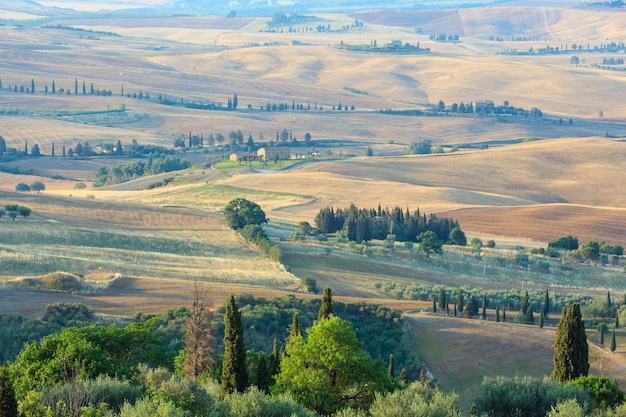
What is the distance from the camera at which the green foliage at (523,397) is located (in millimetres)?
39344

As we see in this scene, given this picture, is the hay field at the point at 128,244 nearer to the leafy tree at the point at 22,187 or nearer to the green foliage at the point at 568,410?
the leafy tree at the point at 22,187

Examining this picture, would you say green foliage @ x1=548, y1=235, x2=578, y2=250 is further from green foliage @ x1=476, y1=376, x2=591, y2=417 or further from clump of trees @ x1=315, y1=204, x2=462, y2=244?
green foliage @ x1=476, y1=376, x2=591, y2=417

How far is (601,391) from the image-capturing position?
1681 inches

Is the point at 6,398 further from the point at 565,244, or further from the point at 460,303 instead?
the point at 565,244

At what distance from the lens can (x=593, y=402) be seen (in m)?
41.0

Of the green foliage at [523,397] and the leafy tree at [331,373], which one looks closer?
the leafy tree at [331,373]

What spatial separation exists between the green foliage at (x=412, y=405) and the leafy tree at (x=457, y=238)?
66.5 meters

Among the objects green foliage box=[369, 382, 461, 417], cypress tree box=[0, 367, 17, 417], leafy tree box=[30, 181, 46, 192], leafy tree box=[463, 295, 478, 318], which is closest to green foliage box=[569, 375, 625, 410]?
green foliage box=[369, 382, 461, 417]

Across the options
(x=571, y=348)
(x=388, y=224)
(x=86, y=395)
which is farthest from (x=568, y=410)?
(x=388, y=224)

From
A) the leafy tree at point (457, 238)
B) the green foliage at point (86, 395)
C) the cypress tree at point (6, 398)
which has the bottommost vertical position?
the leafy tree at point (457, 238)

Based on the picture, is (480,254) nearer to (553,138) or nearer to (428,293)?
(428,293)

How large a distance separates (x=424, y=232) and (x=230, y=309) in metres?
66.0

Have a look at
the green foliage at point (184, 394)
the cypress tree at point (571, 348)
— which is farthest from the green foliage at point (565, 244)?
the green foliage at point (184, 394)

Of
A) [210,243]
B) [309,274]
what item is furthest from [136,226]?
[309,274]
